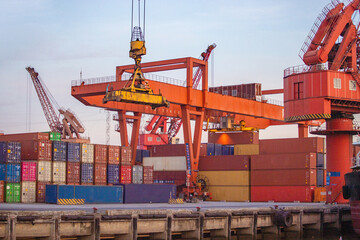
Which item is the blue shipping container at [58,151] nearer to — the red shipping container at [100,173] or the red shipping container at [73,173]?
the red shipping container at [73,173]

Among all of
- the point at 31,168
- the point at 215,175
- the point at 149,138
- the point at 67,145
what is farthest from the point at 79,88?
the point at 149,138

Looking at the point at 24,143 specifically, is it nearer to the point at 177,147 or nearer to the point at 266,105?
the point at 177,147

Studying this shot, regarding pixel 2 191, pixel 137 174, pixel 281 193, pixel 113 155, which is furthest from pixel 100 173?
pixel 281 193

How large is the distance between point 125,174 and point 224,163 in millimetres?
14529

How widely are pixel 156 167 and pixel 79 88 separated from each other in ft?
47.1

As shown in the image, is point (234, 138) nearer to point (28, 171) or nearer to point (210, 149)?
point (210, 149)

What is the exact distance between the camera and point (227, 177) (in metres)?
58.4

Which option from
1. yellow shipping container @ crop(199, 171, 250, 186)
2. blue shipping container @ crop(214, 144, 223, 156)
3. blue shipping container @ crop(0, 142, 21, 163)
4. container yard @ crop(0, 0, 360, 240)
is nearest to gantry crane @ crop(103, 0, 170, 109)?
container yard @ crop(0, 0, 360, 240)

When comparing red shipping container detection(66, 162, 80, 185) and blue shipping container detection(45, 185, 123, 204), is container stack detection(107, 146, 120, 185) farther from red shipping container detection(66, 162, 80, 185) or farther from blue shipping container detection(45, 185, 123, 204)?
blue shipping container detection(45, 185, 123, 204)

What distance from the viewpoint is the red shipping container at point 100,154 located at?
4513cm

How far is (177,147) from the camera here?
60.6m

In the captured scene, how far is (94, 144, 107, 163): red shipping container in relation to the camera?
148ft

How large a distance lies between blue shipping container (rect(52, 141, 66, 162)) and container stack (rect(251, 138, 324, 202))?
2134 centimetres

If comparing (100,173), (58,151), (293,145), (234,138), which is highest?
(234,138)
